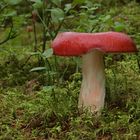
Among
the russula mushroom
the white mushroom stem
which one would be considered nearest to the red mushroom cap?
the russula mushroom

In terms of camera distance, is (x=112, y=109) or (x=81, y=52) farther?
(x=112, y=109)

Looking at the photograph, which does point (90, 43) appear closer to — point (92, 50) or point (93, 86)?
point (92, 50)

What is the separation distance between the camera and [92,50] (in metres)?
1.92

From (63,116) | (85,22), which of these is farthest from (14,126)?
(85,22)

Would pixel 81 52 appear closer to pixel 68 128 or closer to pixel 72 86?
pixel 68 128

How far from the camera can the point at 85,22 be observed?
251 centimetres

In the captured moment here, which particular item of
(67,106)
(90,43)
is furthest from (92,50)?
(67,106)

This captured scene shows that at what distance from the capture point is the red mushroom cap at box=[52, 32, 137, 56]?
1.80 meters

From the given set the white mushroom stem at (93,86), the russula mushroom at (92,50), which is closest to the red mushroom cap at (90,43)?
the russula mushroom at (92,50)

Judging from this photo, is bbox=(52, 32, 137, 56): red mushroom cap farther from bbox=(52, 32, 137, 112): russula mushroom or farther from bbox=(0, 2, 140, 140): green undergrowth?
bbox=(0, 2, 140, 140): green undergrowth

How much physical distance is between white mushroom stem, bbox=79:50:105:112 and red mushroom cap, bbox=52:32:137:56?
0.66 feet

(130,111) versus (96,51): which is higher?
(96,51)

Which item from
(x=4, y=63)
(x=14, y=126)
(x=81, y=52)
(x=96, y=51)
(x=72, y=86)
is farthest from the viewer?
(x=4, y=63)

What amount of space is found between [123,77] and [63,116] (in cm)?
66
